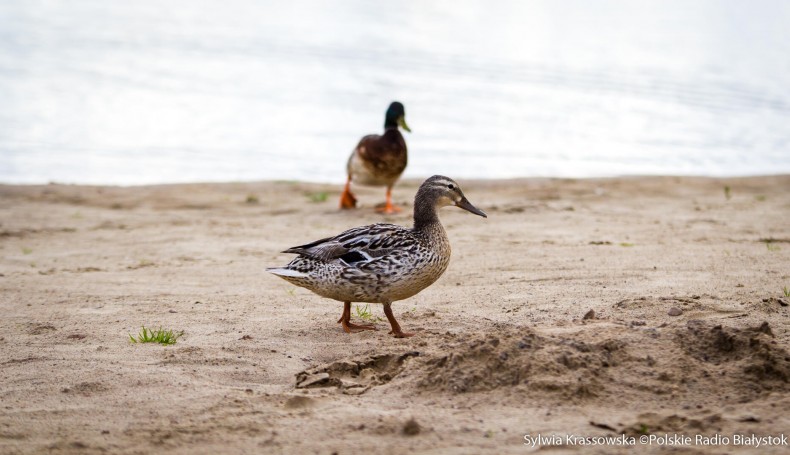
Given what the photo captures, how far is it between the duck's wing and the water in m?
7.65

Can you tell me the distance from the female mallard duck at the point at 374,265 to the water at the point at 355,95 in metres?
7.70

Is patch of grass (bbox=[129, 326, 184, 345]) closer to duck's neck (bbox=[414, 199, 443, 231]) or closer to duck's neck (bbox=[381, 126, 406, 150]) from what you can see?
duck's neck (bbox=[414, 199, 443, 231])

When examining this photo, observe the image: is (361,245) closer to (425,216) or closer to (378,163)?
(425,216)

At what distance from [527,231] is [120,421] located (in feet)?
19.7

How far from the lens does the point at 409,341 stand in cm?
591

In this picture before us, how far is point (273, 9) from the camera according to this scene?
3578 cm

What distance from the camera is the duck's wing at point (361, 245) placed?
20.5ft

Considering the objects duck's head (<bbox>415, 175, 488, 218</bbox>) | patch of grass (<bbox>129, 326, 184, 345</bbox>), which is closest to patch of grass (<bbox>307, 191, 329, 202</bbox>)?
duck's head (<bbox>415, 175, 488, 218</bbox>)

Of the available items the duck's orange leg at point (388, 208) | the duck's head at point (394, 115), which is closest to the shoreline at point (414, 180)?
the duck's head at point (394, 115)

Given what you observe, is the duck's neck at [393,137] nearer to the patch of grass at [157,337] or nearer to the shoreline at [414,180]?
the shoreline at [414,180]

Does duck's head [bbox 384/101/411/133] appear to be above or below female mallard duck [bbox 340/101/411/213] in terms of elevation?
above

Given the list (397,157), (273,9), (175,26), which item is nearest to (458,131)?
(397,157)

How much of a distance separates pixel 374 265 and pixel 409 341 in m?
0.56

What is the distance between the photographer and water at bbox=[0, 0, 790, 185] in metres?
15.3
